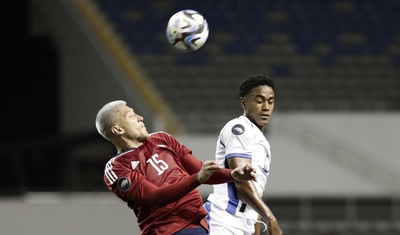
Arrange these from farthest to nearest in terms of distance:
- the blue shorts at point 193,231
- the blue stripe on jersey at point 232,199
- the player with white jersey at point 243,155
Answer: the blue stripe on jersey at point 232,199 → the player with white jersey at point 243,155 → the blue shorts at point 193,231

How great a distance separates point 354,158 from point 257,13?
12.2 feet

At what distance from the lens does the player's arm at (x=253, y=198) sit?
552 centimetres

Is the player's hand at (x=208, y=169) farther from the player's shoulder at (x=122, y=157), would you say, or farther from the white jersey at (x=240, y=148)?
the white jersey at (x=240, y=148)

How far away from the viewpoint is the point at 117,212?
42.3ft

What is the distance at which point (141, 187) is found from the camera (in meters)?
5.35

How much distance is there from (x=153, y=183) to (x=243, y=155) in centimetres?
65

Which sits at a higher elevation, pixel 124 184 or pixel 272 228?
pixel 124 184

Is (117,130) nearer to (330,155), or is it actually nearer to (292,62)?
(330,155)

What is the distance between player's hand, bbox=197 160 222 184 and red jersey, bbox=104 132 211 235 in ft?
1.19

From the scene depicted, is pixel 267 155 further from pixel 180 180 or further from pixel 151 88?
pixel 151 88

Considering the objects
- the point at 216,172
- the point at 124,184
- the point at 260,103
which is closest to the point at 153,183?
the point at 124,184

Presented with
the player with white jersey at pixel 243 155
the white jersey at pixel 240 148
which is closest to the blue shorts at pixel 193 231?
the player with white jersey at pixel 243 155

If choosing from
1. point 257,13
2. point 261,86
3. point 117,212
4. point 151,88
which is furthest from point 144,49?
point 261,86

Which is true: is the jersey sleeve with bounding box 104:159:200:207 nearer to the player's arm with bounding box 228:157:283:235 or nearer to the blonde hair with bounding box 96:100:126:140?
the blonde hair with bounding box 96:100:126:140
